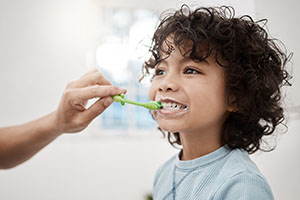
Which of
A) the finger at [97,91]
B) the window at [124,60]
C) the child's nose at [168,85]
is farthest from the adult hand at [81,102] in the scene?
the window at [124,60]

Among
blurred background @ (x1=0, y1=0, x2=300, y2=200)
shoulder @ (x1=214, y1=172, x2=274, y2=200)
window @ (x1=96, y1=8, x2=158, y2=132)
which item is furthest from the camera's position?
window @ (x1=96, y1=8, x2=158, y2=132)

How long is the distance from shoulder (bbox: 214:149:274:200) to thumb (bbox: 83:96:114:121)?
404 mm

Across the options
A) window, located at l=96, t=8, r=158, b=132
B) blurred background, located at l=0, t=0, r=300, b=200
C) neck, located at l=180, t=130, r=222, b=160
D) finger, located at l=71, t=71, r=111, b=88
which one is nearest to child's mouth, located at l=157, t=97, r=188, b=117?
neck, located at l=180, t=130, r=222, b=160

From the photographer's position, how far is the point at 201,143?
857 millimetres

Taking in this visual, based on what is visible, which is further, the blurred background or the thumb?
the blurred background

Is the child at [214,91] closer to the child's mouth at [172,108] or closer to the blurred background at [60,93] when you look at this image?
the child's mouth at [172,108]

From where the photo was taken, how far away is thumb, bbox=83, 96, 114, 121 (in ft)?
Answer: 3.05

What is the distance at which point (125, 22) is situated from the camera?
3.30 meters

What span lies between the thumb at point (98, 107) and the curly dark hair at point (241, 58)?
8.0 inches

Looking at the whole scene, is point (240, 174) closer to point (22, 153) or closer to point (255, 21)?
point (255, 21)

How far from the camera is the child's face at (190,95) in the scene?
2.51ft

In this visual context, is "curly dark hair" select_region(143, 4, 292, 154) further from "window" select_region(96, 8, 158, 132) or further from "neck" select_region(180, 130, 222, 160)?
"window" select_region(96, 8, 158, 132)

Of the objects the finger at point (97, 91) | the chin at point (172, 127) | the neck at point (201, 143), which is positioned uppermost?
the finger at point (97, 91)

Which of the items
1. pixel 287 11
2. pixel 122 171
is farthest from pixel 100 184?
pixel 287 11
